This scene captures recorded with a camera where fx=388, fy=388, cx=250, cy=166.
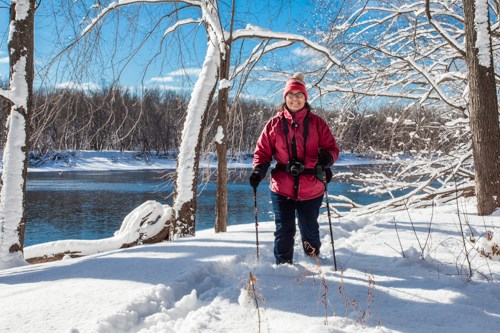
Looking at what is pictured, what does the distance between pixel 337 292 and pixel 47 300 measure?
1941 mm

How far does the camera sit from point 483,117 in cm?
528

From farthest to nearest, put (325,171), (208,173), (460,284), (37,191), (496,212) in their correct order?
(37,191) → (208,173) → (496,212) → (325,171) → (460,284)

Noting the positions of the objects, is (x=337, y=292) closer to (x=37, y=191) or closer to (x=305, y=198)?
(x=305, y=198)

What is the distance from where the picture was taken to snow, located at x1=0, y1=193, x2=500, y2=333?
220cm

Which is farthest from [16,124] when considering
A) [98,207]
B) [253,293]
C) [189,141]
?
[98,207]

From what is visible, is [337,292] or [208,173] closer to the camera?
[337,292]

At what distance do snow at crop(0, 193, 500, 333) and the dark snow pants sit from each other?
0.62ft

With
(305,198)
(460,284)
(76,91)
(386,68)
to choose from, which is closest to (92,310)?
(305,198)

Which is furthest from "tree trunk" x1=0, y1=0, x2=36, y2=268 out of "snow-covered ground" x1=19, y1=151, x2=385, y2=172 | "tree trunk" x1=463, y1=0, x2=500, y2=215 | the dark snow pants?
"snow-covered ground" x1=19, y1=151, x2=385, y2=172

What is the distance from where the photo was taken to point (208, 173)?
743 centimetres

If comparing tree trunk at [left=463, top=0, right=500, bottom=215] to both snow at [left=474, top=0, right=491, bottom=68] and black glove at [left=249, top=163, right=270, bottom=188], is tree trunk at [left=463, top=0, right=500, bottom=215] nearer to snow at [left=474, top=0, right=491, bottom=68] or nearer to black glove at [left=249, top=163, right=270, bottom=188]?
snow at [left=474, top=0, right=491, bottom=68]

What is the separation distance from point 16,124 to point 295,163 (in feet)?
13.6

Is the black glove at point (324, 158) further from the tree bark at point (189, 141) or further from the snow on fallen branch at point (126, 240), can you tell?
the snow on fallen branch at point (126, 240)

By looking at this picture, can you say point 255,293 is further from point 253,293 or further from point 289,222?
point 289,222
